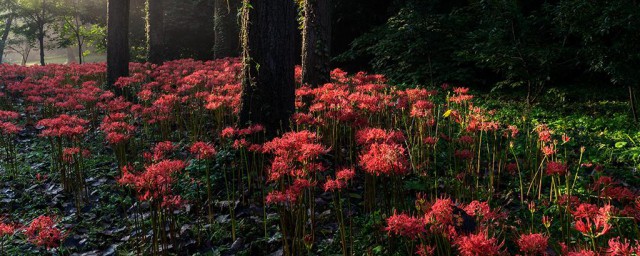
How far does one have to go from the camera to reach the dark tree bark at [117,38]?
9703 millimetres

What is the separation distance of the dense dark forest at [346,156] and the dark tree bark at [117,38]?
0.11ft

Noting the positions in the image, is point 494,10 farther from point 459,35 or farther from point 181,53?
point 181,53

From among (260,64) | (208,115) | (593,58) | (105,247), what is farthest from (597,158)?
(208,115)

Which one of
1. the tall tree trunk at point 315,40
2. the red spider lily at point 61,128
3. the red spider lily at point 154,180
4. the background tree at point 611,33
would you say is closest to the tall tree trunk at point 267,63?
the red spider lily at point 61,128

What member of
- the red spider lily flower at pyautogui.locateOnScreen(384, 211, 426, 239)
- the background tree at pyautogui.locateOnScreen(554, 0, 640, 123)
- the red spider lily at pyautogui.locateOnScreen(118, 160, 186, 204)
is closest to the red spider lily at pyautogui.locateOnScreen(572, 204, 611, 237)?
the red spider lily flower at pyautogui.locateOnScreen(384, 211, 426, 239)

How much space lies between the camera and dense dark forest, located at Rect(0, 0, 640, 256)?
281cm

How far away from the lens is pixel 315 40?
7758 mm

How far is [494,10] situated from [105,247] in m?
7.68

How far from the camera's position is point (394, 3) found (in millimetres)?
13820

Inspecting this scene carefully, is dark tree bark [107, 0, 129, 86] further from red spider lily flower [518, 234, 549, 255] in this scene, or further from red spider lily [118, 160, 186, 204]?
red spider lily flower [518, 234, 549, 255]

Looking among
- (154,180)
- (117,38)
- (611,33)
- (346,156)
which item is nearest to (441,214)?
(154,180)

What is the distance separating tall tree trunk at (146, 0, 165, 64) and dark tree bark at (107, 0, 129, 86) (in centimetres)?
379

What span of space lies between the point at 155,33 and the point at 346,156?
10952 millimetres

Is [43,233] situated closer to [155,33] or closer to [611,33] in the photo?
[611,33]
